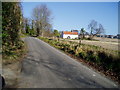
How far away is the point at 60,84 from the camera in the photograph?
4672mm

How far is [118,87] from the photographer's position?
16.3 ft

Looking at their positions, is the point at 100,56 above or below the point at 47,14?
below

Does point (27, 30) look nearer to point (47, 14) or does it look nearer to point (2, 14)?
point (47, 14)

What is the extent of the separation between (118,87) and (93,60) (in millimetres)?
4433

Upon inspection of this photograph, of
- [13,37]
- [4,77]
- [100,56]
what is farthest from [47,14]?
[4,77]

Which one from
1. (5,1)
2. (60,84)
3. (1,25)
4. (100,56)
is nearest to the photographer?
(60,84)

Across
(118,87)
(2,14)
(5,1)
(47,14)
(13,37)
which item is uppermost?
(47,14)

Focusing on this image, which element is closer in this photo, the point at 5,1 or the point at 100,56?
the point at 5,1

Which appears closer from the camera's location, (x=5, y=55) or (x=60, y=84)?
(x=60, y=84)

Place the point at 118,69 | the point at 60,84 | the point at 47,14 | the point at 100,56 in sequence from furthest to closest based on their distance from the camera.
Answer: the point at 47,14 → the point at 100,56 → the point at 118,69 → the point at 60,84

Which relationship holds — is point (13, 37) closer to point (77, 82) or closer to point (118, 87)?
point (77, 82)

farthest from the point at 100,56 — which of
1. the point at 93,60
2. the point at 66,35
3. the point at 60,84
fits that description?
the point at 66,35

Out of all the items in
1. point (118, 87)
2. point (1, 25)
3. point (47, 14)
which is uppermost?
point (47, 14)

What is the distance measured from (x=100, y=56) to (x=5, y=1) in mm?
10111
